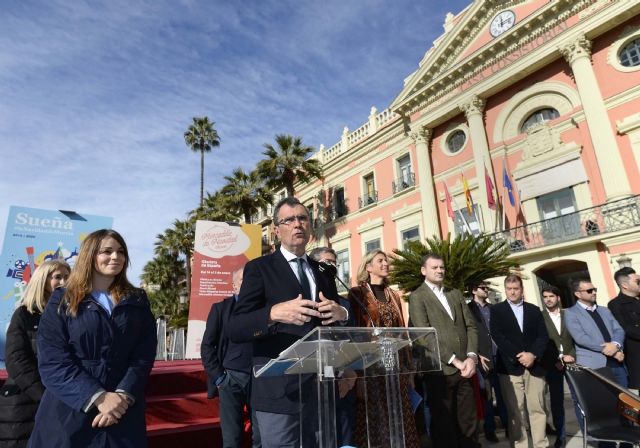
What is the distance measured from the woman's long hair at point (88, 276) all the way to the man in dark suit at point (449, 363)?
272cm

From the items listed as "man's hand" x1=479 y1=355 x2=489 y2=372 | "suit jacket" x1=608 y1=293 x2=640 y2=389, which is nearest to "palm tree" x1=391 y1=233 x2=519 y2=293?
"suit jacket" x1=608 y1=293 x2=640 y2=389

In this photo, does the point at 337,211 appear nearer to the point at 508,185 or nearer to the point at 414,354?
the point at 508,185

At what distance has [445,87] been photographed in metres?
18.2

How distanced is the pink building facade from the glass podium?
13249 millimetres

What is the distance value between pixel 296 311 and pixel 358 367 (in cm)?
44

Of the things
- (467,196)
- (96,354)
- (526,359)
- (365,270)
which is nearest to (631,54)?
(467,196)

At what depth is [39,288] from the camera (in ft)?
Answer: 10.3

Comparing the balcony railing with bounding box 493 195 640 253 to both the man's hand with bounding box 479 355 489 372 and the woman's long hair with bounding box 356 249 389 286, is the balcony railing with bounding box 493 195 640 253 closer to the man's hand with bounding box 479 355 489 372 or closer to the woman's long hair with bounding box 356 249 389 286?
the man's hand with bounding box 479 355 489 372

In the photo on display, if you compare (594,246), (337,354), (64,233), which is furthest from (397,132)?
(337,354)

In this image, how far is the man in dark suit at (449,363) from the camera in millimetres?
3652

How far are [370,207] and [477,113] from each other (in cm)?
728

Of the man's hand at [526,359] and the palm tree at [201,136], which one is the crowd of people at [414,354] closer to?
the man's hand at [526,359]

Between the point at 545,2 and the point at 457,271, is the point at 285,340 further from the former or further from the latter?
the point at 545,2

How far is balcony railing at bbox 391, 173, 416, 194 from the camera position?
1945 centimetres
